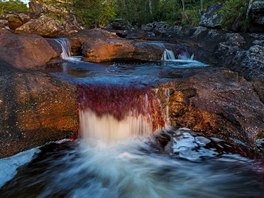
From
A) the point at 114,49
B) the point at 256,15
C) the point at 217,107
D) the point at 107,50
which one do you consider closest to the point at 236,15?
the point at 256,15

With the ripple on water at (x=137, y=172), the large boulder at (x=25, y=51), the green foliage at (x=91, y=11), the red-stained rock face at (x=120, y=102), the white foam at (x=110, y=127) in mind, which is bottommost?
the ripple on water at (x=137, y=172)

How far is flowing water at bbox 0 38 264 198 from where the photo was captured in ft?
13.2

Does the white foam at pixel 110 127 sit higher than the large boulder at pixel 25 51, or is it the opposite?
the large boulder at pixel 25 51

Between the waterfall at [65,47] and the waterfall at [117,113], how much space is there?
4892 millimetres

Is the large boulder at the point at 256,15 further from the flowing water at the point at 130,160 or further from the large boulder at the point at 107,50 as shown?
the flowing water at the point at 130,160

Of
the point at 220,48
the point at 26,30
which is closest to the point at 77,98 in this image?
the point at 220,48

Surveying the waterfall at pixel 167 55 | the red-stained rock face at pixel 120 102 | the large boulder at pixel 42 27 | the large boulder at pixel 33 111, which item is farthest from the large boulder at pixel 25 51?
the waterfall at pixel 167 55

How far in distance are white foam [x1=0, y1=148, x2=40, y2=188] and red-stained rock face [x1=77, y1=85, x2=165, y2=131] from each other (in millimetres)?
1321

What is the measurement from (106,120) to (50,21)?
30.1 ft

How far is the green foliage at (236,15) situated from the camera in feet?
43.1

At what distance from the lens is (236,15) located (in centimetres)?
1389

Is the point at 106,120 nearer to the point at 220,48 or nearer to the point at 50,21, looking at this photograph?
the point at 220,48

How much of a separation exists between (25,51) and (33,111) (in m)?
3.95

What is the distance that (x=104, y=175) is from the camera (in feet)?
14.6
